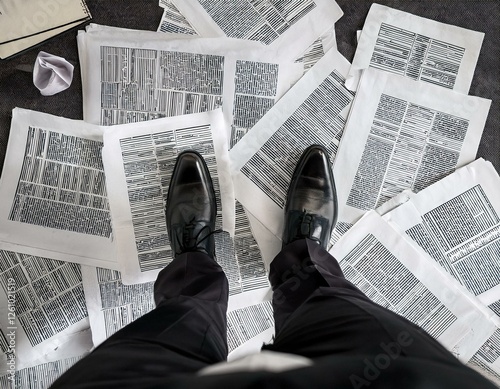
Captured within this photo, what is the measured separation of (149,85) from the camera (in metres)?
0.64

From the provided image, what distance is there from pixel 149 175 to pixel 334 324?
37cm

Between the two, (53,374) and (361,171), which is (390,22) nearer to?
(361,171)

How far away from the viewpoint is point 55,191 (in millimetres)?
639

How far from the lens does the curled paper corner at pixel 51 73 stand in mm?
618

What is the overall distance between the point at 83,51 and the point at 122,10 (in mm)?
88

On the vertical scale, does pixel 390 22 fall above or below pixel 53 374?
above

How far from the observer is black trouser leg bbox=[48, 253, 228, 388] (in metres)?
0.37

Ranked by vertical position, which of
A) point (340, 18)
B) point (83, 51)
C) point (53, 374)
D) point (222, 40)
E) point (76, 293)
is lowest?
point (53, 374)

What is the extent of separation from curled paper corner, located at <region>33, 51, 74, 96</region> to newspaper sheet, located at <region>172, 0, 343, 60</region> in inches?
8.0

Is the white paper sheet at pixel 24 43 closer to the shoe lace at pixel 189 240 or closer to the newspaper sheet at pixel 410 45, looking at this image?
the shoe lace at pixel 189 240

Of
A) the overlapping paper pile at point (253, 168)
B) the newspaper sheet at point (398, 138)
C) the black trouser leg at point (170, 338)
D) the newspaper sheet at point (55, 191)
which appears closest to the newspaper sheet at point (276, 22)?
the overlapping paper pile at point (253, 168)

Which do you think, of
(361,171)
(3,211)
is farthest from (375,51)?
(3,211)

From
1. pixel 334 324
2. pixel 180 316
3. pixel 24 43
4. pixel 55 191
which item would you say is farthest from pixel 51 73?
pixel 334 324

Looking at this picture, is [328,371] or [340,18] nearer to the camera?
[328,371]
